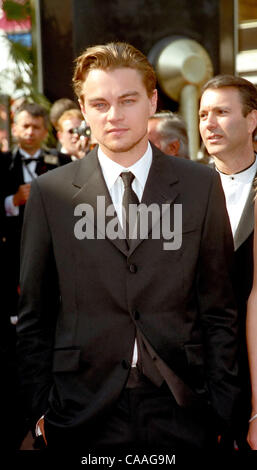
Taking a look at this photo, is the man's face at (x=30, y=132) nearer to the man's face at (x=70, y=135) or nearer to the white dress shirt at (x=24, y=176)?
the white dress shirt at (x=24, y=176)

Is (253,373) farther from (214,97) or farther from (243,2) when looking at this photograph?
(243,2)

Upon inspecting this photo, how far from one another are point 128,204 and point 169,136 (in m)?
2.27

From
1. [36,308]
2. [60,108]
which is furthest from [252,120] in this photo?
[60,108]

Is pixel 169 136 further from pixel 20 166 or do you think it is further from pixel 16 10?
pixel 16 10

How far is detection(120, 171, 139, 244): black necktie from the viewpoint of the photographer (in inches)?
91.4

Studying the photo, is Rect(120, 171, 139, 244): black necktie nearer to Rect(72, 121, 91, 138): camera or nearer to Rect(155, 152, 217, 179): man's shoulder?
Rect(155, 152, 217, 179): man's shoulder

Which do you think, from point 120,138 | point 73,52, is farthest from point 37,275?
point 73,52

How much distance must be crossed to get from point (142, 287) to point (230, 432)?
1.89ft

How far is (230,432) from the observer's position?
2355mm

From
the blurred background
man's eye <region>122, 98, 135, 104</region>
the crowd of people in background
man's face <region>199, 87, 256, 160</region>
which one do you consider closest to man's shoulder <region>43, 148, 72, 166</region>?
the crowd of people in background

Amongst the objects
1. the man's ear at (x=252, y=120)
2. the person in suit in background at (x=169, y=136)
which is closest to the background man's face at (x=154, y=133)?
the person in suit in background at (x=169, y=136)

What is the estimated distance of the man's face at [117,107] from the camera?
2.30 meters

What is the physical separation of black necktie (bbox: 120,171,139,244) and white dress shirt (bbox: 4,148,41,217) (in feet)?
12.4

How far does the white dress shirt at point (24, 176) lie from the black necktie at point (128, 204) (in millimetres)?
3765
